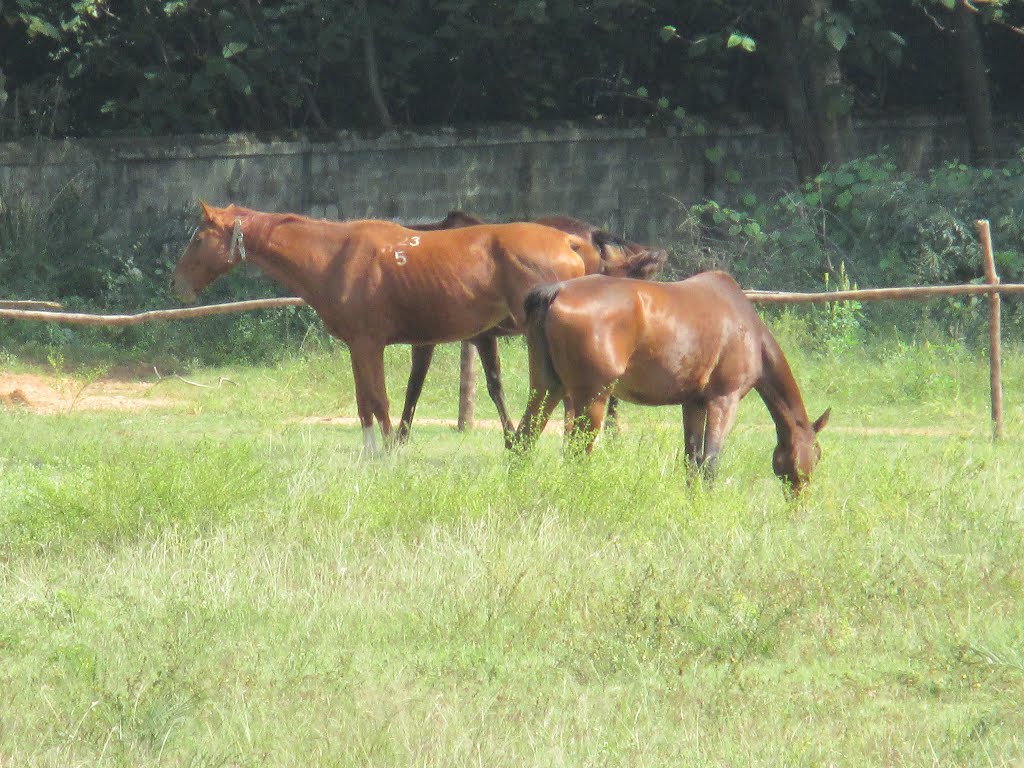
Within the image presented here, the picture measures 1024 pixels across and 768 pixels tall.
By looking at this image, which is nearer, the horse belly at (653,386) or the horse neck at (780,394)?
the horse belly at (653,386)

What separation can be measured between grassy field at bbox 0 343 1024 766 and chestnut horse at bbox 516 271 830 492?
270 millimetres

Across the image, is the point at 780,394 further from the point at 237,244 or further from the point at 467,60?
the point at 467,60

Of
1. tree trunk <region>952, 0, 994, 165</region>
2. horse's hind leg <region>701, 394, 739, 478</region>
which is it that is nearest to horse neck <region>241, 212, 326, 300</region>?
horse's hind leg <region>701, 394, 739, 478</region>

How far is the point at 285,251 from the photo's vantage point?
33.5ft

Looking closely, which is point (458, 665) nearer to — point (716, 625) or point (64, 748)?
point (716, 625)

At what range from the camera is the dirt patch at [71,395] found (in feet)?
41.8

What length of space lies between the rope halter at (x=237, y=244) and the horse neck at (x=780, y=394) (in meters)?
3.70

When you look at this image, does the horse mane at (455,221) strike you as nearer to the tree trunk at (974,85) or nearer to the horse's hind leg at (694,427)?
the horse's hind leg at (694,427)

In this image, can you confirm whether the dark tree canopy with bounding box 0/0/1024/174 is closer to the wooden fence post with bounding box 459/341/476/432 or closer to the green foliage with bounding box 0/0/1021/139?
the green foliage with bounding box 0/0/1021/139

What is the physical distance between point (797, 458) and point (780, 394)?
0.38 m

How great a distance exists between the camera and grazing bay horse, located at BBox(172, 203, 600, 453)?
32.7 ft

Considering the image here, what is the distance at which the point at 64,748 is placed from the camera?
4.90 m

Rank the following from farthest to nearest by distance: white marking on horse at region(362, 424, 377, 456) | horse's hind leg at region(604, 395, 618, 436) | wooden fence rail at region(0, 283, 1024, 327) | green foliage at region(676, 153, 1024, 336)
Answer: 1. green foliage at region(676, 153, 1024, 336)
2. wooden fence rail at region(0, 283, 1024, 327)
3. horse's hind leg at region(604, 395, 618, 436)
4. white marking on horse at region(362, 424, 377, 456)

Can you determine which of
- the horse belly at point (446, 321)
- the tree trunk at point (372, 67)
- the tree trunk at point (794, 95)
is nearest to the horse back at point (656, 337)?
the horse belly at point (446, 321)
